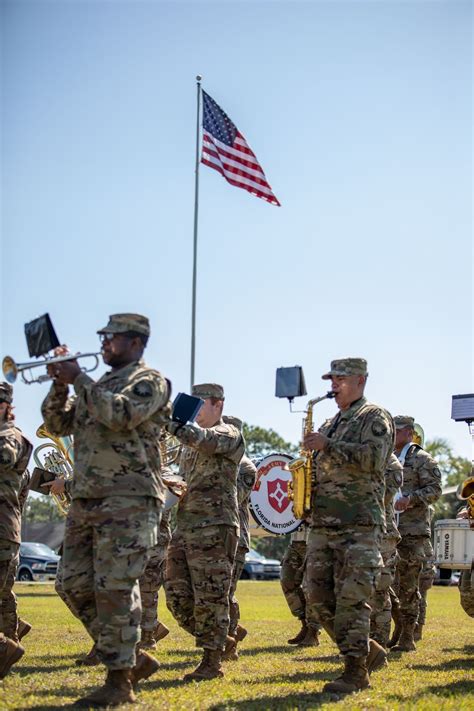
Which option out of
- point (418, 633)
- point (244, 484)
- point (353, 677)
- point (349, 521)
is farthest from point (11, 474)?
point (418, 633)

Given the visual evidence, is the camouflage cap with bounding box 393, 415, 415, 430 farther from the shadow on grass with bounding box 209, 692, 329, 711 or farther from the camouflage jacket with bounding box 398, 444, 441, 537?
the shadow on grass with bounding box 209, 692, 329, 711

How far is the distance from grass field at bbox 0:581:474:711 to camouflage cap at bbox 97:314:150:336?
8.47 feet

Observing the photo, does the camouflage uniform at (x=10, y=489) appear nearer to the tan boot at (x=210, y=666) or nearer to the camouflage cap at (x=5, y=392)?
the camouflage cap at (x=5, y=392)

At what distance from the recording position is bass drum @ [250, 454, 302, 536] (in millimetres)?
15805

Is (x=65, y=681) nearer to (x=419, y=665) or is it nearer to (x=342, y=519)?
(x=342, y=519)

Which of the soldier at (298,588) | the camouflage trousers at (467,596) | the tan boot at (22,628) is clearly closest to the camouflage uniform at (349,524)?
the tan boot at (22,628)

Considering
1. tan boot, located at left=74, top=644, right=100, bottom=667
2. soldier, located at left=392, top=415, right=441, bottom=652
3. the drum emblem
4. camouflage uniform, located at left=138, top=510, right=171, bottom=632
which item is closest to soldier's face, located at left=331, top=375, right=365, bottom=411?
camouflage uniform, located at left=138, top=510, right=171, bottom=632

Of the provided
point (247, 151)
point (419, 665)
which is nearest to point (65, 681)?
point (419, 665)

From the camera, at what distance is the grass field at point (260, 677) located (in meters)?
8.05

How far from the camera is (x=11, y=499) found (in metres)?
9.54

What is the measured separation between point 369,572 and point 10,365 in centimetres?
335

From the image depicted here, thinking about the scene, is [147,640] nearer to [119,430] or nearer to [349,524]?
[349,524]

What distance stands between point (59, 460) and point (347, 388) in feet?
14.5

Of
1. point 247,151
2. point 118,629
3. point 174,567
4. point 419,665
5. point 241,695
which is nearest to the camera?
point 118,629
